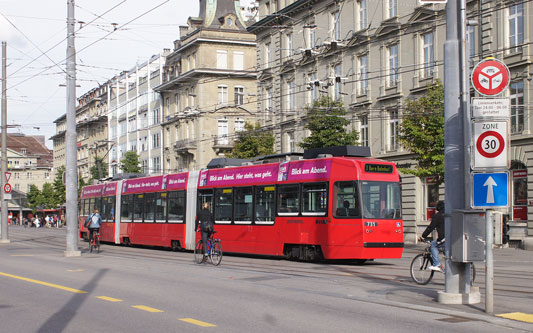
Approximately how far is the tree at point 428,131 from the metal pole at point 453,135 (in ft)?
61.3

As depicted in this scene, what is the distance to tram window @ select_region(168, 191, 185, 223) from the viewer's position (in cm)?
2755

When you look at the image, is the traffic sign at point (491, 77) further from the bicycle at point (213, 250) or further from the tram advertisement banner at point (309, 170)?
the bicycle at point (213, 250)

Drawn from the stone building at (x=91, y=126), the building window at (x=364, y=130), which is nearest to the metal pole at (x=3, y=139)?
the building window at (x=364, y=130)

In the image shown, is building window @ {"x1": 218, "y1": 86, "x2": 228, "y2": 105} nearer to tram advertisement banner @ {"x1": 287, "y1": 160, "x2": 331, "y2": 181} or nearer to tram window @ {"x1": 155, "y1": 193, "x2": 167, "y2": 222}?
tram window @ {"x1": 155, "y1": 193, "x2": 167, "y2": 222}

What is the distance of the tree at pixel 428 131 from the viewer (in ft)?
96.8

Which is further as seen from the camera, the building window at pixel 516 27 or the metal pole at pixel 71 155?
the building window at pixel 516 27

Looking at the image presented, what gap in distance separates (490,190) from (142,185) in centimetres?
2334

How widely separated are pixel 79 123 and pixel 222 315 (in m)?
98.8

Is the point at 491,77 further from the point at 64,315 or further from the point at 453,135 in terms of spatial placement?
the point at 64,315

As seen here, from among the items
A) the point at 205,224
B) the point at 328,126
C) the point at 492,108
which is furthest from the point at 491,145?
the point at 328,126

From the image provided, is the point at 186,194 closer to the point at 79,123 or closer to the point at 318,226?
the point at 318,226

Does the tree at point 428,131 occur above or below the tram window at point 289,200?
above

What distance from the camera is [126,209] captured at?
3309 cm

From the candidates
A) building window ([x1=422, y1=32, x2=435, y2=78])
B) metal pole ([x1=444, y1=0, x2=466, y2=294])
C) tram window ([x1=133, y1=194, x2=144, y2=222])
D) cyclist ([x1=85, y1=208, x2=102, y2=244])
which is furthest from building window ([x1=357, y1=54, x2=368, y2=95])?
metal pole ([x1=444, y1=0, x2=466, y2=294])
